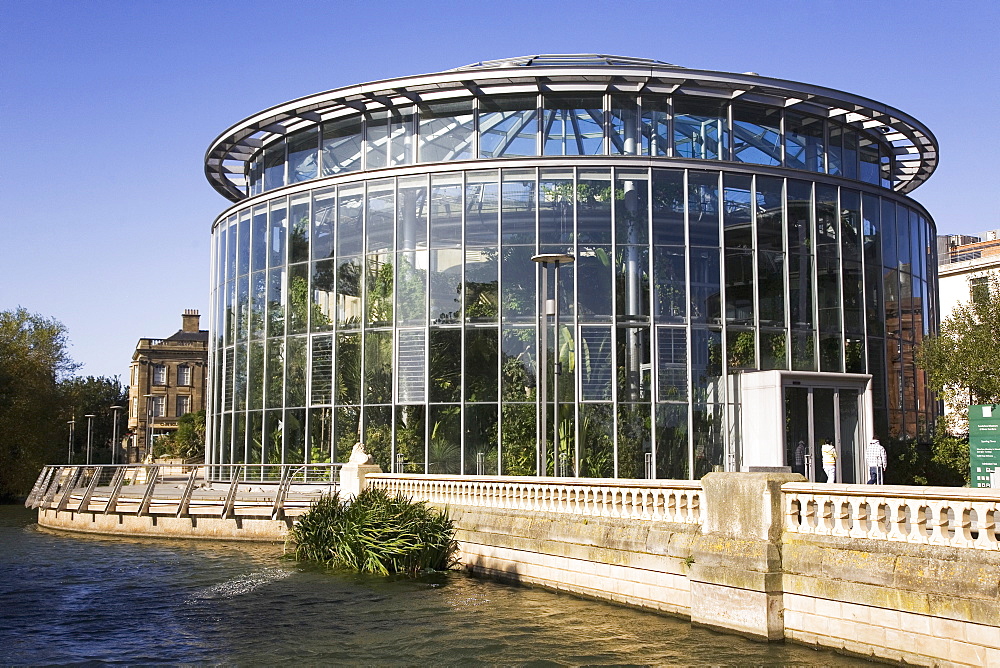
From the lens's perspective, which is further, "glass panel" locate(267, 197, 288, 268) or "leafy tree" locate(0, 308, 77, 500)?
"leafy tree" locate(0, 308, 77, 500)

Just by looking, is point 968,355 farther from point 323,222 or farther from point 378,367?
point 323,222

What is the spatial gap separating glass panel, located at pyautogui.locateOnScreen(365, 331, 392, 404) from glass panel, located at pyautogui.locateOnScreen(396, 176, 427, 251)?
9.73 ft

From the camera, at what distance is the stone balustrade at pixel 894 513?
11.5 m

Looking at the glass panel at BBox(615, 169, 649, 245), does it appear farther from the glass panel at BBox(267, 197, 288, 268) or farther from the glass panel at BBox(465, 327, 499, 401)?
the glass panel at BBox(267, 197, 288, 268)

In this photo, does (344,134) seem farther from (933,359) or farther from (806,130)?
(933,359)

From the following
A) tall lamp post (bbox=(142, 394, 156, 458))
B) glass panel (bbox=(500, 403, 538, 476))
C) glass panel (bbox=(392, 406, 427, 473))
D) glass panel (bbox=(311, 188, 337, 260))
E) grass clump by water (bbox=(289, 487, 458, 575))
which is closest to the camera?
grass clump by water (bbox=(289, 487, 458, 575))

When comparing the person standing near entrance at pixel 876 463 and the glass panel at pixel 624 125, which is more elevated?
the glass panel at pixel 624 125

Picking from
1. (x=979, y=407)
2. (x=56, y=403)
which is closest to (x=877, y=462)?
(x=979, y=407)

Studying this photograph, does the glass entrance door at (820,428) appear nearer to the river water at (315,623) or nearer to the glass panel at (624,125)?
the glass panel at (624,125)

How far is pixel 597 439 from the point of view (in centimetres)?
3019

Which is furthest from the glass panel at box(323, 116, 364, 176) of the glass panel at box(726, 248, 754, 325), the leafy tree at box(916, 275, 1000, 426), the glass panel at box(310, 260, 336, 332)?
the leafy tree at box(916, 275, 1000, 426)

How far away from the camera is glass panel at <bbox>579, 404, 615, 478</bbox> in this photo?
98.7 ft

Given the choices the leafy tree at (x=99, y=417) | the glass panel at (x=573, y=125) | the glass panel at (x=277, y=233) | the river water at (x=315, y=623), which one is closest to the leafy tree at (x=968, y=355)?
→ the glass panel at (x=573, y=125)

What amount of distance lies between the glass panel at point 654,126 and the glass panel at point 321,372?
471 inches
